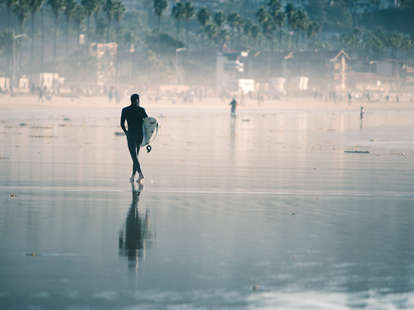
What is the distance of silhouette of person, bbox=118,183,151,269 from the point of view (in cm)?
920

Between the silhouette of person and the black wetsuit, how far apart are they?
3616 millimetres

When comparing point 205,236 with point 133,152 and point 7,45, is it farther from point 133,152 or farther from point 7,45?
point 7,45

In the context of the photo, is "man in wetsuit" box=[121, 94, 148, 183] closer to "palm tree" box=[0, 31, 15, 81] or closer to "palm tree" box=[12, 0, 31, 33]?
"palm tree" box=[12, 0, 31, 33]

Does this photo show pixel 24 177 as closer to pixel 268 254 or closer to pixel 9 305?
pixel 268 254

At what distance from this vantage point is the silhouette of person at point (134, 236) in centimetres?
920

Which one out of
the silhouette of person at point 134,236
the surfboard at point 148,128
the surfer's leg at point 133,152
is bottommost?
the silhouette of person at point 134,236

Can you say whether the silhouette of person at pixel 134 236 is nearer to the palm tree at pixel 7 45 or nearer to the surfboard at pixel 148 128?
the surfboard at pixel 148 128

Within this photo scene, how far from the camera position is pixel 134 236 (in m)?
10.6

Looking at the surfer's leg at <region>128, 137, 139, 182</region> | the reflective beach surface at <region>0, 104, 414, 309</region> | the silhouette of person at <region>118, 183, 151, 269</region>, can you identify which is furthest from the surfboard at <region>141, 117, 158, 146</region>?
the silhouette of person at <region>118, 183, 151, 269</region>

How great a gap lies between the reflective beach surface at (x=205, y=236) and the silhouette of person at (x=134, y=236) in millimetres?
21

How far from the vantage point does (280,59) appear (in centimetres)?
19738

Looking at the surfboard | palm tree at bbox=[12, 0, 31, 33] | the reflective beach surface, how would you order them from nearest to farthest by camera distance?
the reflective beach surface → the surfboard → palm tree at bbox=[12, 0, 31, 33]

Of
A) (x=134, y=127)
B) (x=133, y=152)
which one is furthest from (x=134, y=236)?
(x=134, y=127)

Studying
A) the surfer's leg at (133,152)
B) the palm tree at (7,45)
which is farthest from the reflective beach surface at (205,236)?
the palm tree at (7,45)
